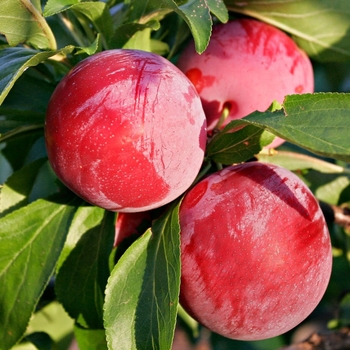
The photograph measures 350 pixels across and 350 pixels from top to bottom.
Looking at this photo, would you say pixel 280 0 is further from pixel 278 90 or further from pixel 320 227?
pixel 320 227

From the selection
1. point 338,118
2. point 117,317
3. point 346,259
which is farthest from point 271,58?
point 346,259

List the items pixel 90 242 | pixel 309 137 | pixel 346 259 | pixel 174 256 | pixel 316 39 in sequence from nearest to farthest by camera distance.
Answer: pixel 309 137 < pixel 174 256 < pixel 90 242 < pixel 316 39 < pixel 346 259

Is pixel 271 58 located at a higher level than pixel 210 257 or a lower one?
higher

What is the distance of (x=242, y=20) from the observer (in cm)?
113

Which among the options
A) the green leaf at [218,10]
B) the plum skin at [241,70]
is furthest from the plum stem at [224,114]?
the green leaf at [218,10]

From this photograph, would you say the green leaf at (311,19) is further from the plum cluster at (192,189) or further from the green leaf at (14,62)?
the green leaf at (14,62)

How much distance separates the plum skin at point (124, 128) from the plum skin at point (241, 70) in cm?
22

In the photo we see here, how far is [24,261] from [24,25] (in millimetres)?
446

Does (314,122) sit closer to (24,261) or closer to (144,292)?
(144,292)

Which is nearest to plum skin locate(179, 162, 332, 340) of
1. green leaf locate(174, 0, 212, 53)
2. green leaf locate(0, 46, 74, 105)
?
green leaf locate(174, 0, 212, 53)

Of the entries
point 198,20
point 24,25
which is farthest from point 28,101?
point 198,20

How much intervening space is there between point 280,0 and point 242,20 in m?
0.09

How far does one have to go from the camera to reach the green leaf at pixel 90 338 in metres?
1.11

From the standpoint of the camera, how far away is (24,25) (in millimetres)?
936
